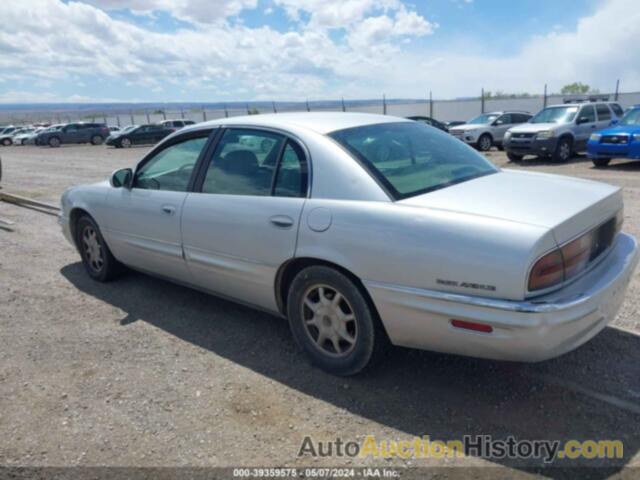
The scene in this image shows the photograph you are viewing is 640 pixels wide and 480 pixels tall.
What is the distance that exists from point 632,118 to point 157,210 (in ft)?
42.6

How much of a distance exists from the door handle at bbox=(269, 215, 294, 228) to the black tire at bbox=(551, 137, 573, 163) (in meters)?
13.4

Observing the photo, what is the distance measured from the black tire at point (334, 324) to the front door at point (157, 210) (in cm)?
122

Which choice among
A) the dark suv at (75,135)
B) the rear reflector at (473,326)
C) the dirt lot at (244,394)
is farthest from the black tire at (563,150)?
the dark suv at (75,135)

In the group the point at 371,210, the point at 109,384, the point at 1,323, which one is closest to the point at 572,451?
the point at 371,210

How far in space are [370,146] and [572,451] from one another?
203 cm

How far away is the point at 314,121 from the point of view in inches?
141

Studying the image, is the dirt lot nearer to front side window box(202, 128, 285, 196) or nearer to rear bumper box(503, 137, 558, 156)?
front side window box(202, 128, 285, 196)

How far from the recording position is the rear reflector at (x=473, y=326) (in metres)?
2.52

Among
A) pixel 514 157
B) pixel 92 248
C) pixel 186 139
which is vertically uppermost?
pixel 186 139

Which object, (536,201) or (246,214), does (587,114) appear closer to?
(536,201)

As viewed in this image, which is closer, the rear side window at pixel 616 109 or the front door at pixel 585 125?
the front door at pixel 585 125

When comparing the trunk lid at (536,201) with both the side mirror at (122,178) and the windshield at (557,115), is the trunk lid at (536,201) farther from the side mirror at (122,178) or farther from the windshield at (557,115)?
the windshield at (557,115)

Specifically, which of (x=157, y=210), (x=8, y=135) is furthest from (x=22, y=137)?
(x=157, y=210)

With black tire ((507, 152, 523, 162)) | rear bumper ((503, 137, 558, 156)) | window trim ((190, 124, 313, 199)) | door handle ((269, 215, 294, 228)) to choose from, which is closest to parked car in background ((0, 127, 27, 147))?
black tire ((507, 152, 523, 162))
